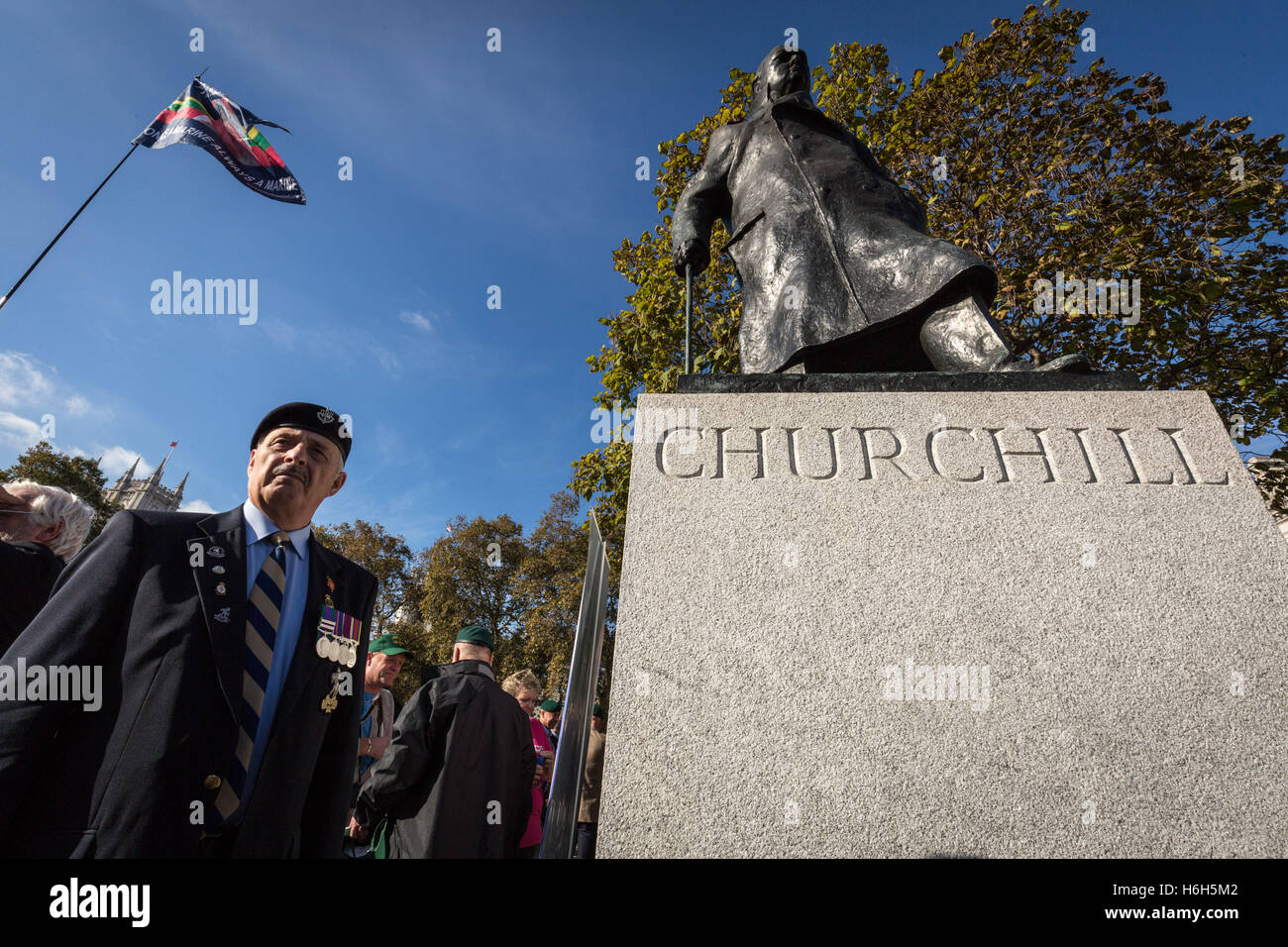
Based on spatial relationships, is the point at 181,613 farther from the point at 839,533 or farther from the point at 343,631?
the point at 839,533

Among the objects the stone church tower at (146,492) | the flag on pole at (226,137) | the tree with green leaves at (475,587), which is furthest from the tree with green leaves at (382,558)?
the stone church tower at (146,492)

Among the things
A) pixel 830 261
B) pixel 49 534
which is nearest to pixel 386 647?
pixel 49 534

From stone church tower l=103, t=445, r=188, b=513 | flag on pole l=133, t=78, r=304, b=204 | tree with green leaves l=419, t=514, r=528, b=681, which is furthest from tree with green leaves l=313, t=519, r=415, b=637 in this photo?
stone church tower l=103, t=445, r=188, b=513

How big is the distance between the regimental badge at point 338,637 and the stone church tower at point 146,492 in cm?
6746

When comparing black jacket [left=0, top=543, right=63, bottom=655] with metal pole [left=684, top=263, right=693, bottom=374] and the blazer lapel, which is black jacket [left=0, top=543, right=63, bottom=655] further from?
metal pole [left=684, top=263, right=693, bottom=374]

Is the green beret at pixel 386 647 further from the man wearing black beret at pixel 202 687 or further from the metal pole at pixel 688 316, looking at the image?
the metal pole at pixel 688 316

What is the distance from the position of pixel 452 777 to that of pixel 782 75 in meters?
4.77

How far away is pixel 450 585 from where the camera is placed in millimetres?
27750

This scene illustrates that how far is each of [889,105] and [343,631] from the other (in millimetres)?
10873

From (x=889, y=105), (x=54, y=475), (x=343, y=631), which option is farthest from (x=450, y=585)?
(x=343, y=631)

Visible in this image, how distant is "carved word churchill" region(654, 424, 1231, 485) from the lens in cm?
220

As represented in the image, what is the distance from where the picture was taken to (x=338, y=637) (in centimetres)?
207

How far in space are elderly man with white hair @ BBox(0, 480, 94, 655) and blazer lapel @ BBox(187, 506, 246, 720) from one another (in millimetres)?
1392
